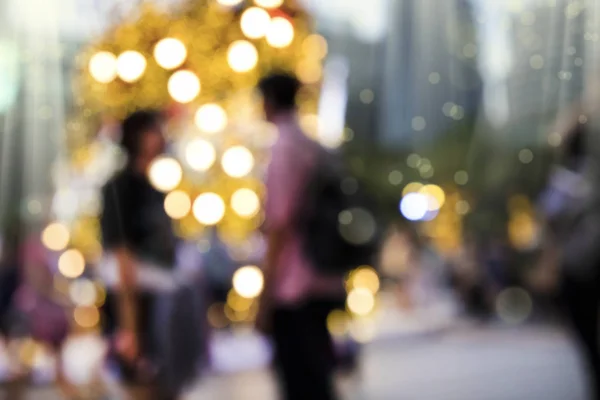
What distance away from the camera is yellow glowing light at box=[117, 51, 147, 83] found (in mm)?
3062

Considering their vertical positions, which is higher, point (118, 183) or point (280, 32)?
point (280, 32)

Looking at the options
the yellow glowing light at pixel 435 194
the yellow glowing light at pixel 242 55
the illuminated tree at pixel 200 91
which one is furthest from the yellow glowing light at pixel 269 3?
the yellow glowing light at pixel 435 194

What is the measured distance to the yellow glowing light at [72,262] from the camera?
10.4 feet

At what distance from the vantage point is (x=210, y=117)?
339cm

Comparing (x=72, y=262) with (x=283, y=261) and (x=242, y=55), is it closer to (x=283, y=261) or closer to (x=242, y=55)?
(x=242, y=55)

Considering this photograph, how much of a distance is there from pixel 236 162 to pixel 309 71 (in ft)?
1.76

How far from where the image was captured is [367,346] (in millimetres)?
4102

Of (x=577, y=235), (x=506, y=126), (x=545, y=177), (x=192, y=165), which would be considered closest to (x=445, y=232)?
(x=192, y=165)

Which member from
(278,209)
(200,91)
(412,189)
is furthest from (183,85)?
(412,189)

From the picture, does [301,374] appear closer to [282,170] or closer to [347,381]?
[282,170]

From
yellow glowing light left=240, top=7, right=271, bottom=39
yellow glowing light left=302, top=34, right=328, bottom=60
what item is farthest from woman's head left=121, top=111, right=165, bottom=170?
yellow glowing light left=302, top=34, right=328, bottom=60

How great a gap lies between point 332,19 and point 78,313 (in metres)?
1.66

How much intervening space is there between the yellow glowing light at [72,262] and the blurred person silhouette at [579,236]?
80.3 inches

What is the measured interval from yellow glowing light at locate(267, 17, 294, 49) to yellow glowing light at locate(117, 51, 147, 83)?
0.55m
